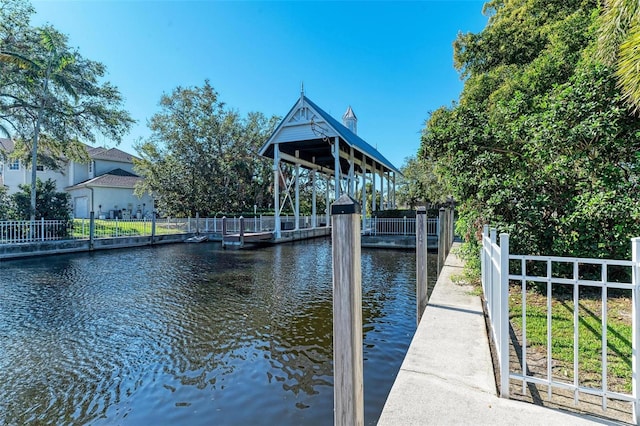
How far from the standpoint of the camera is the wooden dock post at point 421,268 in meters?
4.93

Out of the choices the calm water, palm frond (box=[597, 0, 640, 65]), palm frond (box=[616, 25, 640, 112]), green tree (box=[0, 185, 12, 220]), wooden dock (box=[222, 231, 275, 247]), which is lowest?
the calm water

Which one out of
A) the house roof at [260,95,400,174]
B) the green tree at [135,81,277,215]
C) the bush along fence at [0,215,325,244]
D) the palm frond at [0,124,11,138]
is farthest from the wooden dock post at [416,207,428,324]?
the green tree at [135,81,277,215]

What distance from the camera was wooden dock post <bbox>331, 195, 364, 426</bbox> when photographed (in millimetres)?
A: 1822

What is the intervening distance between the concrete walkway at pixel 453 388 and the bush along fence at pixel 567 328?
0.57 feet

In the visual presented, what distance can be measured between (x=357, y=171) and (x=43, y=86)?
64.0ft

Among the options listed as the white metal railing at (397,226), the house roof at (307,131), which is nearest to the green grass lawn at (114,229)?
the house roof at (307,131)

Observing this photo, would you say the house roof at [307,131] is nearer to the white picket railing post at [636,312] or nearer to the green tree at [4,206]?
the green tree at [4,206]

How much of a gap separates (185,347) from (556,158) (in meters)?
6.35

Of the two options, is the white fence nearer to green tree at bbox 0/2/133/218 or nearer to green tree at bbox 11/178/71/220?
green tree at bbox 11/178/71/220

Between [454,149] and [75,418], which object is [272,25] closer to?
[454,149]

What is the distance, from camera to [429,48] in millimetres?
15664

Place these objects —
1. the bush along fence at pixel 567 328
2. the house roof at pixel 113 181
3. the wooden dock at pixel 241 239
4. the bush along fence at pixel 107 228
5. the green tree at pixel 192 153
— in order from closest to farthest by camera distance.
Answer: the bush along fence at pixel 567 328
the bush along fence at pixel 107 228
the wooden dock at pixel 241 239
the green tree at pixel 192 153
the house roof at pixel 113 181

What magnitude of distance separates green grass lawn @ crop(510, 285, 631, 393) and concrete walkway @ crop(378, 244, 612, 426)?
531 mm

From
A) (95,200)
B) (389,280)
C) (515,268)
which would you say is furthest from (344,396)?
A: (95,200)
